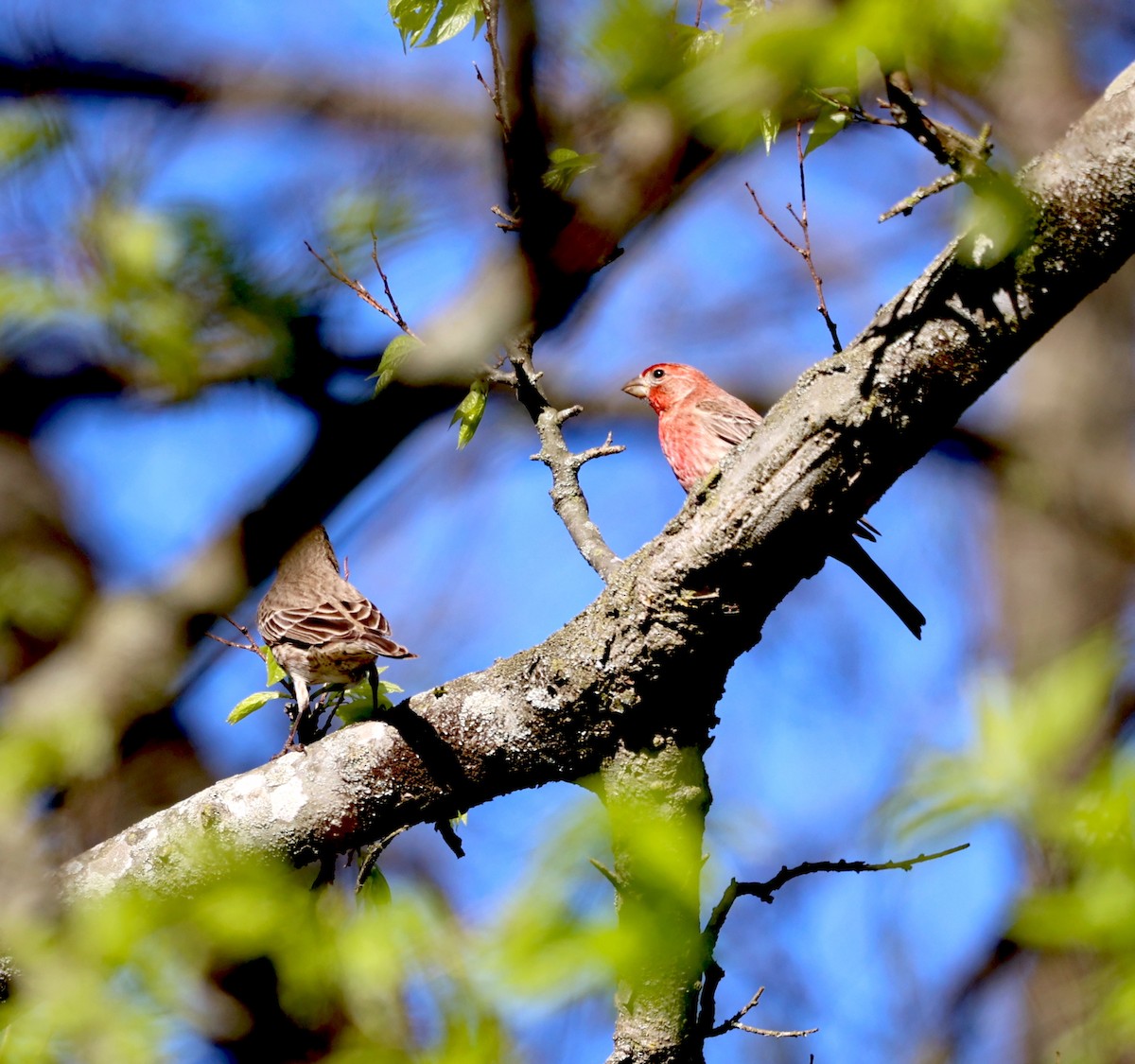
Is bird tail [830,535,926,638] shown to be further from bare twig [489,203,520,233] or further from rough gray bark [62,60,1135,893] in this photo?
bare twig [489,203,520,233]

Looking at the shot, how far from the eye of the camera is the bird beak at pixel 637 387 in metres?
8.75

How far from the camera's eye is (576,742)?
355 centimetres

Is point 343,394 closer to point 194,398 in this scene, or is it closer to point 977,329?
point 194,398

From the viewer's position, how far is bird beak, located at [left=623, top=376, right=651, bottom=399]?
8.75 m

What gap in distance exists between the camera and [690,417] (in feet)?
26.2

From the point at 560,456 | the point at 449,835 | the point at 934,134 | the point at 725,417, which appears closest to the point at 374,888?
the point at 449,835

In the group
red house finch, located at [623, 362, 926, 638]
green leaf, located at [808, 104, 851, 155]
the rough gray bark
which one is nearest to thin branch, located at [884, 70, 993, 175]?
green leaf, located at [808, 104, 851, 155]

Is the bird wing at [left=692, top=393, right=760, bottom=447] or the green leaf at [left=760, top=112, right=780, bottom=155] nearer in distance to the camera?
the green leaf at [left=760, top=112, right=780, bottom=155]

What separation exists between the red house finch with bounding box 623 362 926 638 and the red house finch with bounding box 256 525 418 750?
2401 millimetres

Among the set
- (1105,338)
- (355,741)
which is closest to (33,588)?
(355,741)

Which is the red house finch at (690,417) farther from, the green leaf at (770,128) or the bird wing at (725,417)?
the green leaf at (770,128)

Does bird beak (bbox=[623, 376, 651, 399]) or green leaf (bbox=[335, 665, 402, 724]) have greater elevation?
bird beak (bbox=[623, 376, 651, 399])

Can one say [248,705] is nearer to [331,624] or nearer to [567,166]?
[331,624]

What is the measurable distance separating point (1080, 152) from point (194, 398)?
6.42 feet
